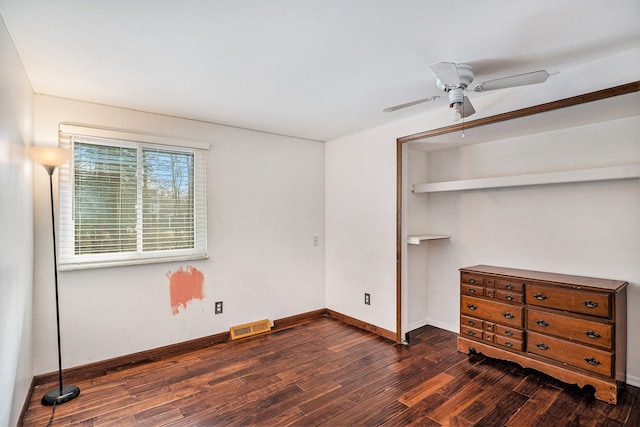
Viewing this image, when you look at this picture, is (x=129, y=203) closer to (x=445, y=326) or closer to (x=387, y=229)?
(x=387, y=229)

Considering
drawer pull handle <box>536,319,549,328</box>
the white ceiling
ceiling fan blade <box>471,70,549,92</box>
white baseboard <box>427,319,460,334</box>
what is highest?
the white ceiling

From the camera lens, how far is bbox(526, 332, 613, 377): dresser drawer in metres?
2.34

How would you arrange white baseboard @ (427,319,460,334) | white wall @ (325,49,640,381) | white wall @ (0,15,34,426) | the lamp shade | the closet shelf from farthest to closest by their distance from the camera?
white baseboard @ (427,319,460,334), white wall @ (325,49,640,381), the closet shelf, the lamp shade, white wall @ (0,15,34,426)

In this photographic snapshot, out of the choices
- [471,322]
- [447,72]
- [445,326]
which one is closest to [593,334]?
[471,322]

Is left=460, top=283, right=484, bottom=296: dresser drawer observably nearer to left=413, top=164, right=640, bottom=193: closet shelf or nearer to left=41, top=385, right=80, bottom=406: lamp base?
left=413, top=164, right=640, bottom=193: closet shelf

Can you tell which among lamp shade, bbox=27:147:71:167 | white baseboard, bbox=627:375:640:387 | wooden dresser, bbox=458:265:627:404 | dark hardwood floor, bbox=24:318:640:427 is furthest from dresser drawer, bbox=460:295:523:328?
lamp shade, bbox=27:147:71:167

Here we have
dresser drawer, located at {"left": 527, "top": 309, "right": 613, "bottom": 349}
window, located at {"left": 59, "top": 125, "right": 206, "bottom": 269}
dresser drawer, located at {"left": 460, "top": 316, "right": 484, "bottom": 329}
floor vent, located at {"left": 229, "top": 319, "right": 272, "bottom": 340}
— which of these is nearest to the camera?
dresser drawer, located at {"left": 527, "top": 309, "right": 613, "bottom": 349}

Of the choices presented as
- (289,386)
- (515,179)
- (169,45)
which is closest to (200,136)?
(169,45)

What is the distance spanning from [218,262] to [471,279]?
2609 millimetres

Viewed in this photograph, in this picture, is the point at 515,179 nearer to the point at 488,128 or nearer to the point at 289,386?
the point at 488,128

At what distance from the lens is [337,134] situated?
4.02 metres

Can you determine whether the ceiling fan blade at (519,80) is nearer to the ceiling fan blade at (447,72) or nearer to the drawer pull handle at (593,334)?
the ceiling fan blade at (447,72)

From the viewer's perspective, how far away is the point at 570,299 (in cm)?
254

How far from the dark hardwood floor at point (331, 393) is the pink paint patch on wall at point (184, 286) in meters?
0.53
